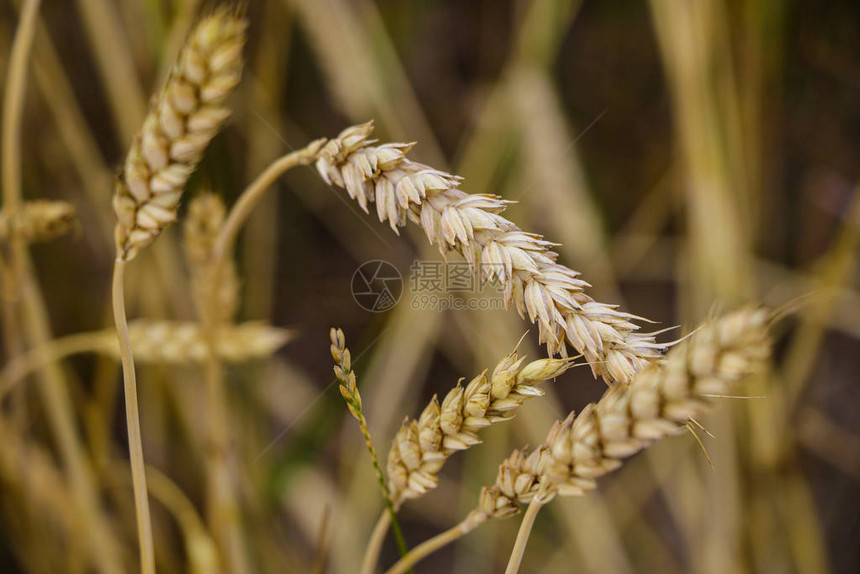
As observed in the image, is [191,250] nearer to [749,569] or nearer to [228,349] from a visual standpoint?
[228,349]

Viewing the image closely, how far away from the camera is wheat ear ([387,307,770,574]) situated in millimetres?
239

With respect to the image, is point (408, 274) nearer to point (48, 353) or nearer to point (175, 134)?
point (48, 353)

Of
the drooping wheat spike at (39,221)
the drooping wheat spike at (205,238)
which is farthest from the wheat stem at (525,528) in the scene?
the drooping wheat spike at (39,221)

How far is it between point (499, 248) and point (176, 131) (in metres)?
0.20

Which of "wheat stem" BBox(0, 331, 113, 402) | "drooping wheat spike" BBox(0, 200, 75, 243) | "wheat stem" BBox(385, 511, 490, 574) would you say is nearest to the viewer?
"wheat stem" BBox(385, 511, 490, 574)

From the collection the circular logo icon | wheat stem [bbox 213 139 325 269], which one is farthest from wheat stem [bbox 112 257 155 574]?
the circular logo icon

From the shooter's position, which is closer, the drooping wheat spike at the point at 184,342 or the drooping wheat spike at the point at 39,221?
the drooping wheat spike at the point at 39,221

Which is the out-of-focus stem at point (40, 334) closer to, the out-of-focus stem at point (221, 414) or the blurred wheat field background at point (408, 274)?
the blurred wheat field background at point (408, 274)

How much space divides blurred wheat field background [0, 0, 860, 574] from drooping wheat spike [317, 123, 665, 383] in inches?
4.7

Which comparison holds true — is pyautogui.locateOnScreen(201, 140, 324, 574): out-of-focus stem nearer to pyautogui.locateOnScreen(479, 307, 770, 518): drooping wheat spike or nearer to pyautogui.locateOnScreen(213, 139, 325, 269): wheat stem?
pyautogui.locateOnScreen(213, 139, 325, 269): wheat stem

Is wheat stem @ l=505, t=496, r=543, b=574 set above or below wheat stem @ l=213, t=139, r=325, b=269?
below

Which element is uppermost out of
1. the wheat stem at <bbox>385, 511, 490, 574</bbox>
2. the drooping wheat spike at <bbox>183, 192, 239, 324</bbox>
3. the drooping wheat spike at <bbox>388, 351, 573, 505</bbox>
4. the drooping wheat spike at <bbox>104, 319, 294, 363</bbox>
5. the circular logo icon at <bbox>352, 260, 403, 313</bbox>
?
the drooping wheat spike at <bbox>183, 192, 239, 324</bbox>

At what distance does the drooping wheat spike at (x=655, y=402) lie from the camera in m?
0.24

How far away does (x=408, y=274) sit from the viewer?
0.92 m
